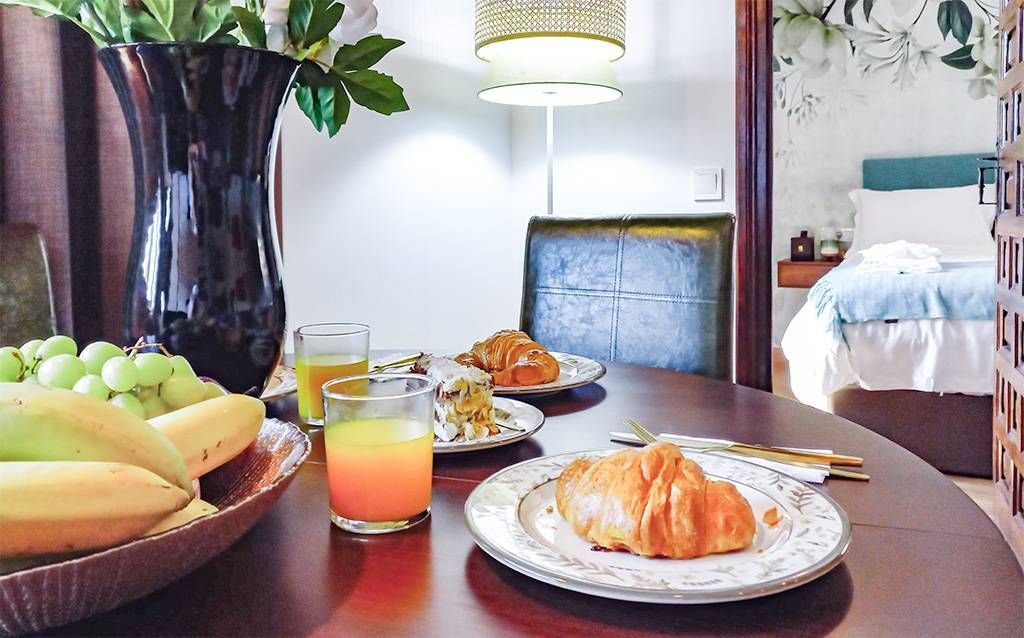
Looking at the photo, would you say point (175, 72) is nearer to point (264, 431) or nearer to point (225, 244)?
point (225, 244)

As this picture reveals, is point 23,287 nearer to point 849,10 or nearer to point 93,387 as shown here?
point 93,387

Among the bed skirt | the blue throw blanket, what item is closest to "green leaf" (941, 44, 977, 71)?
the blue throw blanket

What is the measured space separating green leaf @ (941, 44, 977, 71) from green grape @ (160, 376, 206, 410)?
5.64 meters

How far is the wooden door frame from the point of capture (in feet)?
9.29

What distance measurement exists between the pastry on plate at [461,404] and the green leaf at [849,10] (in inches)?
210

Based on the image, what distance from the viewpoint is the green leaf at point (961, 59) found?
203 inches

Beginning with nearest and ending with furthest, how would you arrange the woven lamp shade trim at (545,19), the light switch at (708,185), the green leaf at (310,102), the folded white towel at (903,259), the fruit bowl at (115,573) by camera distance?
the fruit bowl at (115,573), the green leaf at (310,102), the woven lamp shade trim at (545,19), the light switch at (708,185), the folded white towel at (903,259)

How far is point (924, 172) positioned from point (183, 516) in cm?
557

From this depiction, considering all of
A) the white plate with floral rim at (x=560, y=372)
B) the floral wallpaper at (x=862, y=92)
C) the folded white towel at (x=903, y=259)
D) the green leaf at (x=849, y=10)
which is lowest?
the white plate with floral rim at (x=560, y=372)

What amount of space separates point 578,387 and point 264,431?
0.57 metres

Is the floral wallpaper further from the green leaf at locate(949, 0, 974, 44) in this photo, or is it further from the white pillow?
the white pillow

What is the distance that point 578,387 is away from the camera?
1.18m

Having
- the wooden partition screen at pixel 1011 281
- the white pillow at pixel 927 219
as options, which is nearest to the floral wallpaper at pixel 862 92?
the white pillow at pixel 927 219

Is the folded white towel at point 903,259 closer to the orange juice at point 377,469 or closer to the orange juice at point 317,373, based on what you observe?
the orange juice at point 317,373
